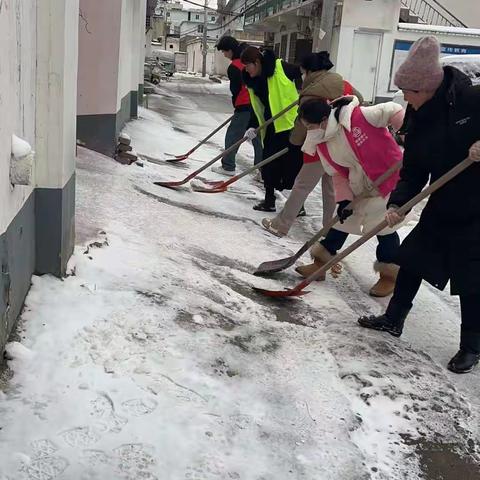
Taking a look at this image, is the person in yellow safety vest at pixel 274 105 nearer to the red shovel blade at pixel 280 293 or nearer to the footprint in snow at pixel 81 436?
the red shovel blade at pixel 280 293

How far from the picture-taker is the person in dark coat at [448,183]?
2.93m

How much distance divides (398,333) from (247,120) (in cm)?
463

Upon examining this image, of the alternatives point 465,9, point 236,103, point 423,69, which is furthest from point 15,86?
point 465,9

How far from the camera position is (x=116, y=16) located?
21.7 feet

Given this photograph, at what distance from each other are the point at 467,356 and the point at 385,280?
3.47ft

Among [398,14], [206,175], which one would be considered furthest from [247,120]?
[398,14]

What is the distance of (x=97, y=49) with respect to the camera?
663 cm

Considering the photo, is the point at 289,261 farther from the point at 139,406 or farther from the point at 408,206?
the point at 139,406

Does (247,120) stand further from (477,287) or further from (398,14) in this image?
(398,14)

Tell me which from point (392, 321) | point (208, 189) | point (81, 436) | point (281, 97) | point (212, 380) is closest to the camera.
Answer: point (81, 436)

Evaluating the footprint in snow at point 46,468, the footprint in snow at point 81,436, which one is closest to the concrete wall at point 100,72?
the footprint in snow at point 81,436

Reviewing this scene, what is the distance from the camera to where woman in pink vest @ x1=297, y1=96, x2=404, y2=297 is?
3855 mm

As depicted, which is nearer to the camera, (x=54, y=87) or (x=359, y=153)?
(x=54, y=87)

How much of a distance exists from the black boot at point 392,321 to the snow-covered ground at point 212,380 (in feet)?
0.25
